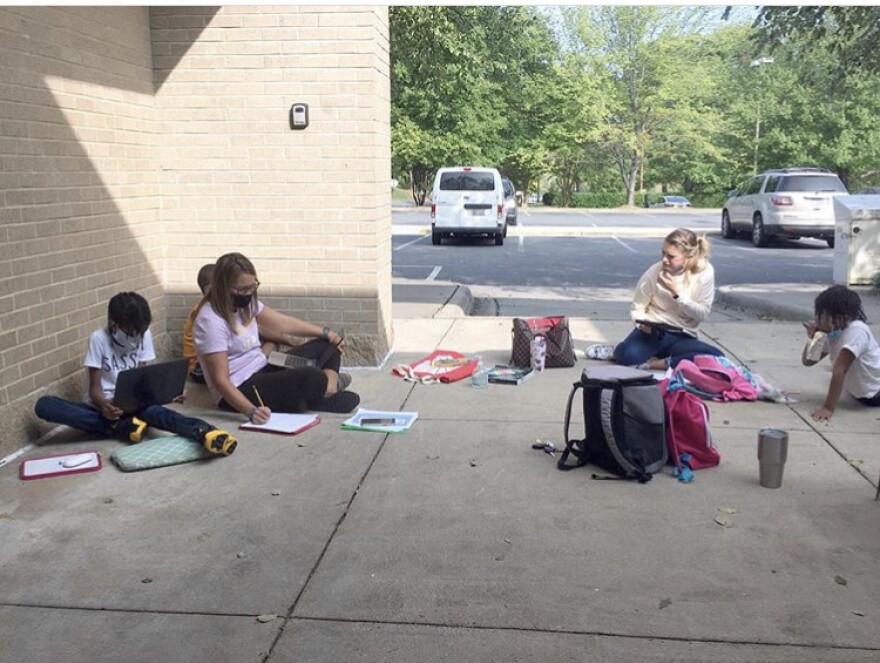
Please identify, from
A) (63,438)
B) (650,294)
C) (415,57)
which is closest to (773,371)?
(650,294)

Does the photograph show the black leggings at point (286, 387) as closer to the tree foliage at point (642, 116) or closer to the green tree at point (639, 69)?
the tree foliage at point (642, 116)

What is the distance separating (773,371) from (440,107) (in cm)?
3566

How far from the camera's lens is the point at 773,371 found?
7.29 meters

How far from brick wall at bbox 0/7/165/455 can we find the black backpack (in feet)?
11.0

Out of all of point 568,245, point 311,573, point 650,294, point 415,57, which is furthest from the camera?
point 568,245

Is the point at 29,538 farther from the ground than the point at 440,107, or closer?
closer

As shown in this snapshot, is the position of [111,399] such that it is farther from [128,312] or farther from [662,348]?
[662,348]

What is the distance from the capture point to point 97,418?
5418 millimetres

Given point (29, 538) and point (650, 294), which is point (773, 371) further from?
point (29, 538)

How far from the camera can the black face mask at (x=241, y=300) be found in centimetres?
566

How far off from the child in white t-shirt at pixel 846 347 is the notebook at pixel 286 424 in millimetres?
3418

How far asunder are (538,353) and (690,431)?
241 cm

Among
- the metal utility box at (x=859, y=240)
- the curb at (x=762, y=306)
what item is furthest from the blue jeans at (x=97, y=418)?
the metal utility box at (x=859, y=240)

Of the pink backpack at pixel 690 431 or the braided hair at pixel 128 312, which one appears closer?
the pink backpack at pixel 690 431
